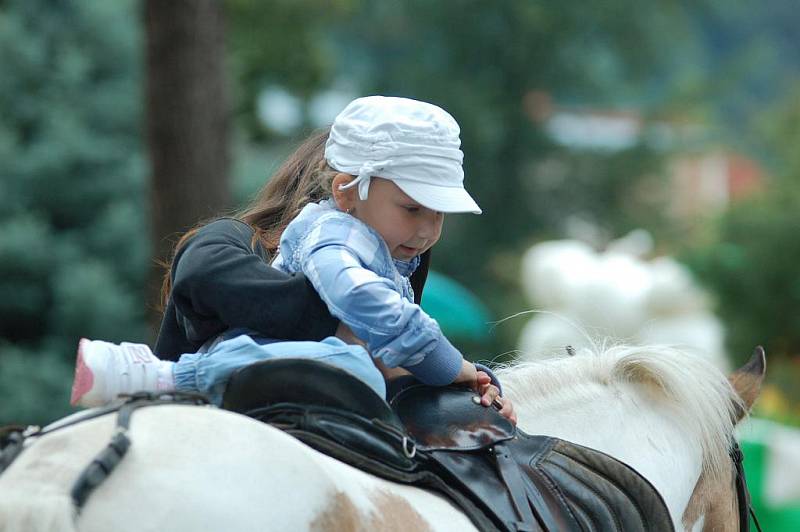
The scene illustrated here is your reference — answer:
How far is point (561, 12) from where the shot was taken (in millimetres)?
22594

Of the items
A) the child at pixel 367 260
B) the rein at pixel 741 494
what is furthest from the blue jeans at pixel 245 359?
the rein at pixel 741 494

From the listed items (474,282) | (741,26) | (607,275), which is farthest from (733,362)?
(741,26)

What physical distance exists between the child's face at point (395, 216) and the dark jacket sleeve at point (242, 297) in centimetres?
20

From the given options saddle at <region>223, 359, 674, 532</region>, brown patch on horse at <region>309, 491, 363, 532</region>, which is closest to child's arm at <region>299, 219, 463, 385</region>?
saddle at <region>223, 359, 674, 532</region>

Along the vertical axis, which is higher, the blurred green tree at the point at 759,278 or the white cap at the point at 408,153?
the white cap at the point at 408,153

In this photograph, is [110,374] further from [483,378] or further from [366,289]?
[483,378]

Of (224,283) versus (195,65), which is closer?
(224,283)

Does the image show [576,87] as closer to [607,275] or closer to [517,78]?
[517,78]

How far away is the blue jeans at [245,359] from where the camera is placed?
2270 mm

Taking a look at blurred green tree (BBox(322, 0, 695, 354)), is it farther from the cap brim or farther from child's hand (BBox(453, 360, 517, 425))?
the cap brim

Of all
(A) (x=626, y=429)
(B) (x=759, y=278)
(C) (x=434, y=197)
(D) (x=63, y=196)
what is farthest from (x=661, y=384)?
(D) (x=63, y=196)

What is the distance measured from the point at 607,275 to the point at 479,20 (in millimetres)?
14372

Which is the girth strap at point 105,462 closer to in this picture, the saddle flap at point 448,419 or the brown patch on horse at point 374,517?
the brown patch on horse at point 374,517

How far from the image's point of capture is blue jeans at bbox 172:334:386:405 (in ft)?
7.45
